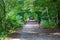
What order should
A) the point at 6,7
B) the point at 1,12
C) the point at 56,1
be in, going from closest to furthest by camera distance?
1. the point at 1,12
2. the point at 6,7
3. the point at 56,1

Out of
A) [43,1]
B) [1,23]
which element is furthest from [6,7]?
[43,1]

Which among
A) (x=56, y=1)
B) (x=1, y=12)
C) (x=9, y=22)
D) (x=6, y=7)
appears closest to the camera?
(x=1, y=12)

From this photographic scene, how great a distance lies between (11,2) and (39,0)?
→ 11112 mm

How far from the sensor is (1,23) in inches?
794

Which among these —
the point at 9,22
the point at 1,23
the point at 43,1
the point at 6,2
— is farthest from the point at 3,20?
the point at 43,1

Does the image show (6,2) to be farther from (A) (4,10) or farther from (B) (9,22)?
(B) (9,22)

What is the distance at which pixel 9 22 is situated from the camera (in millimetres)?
25047

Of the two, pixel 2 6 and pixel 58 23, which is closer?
pixel 2 6

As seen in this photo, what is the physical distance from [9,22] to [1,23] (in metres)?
4.90

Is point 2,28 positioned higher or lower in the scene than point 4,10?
lower

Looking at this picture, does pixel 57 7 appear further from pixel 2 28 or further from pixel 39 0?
pixel 2 28

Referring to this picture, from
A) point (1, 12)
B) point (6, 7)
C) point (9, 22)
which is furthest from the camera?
point (9, 22)

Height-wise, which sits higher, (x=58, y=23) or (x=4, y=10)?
(x=4, y=10)

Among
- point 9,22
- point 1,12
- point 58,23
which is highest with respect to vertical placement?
point 1,12
